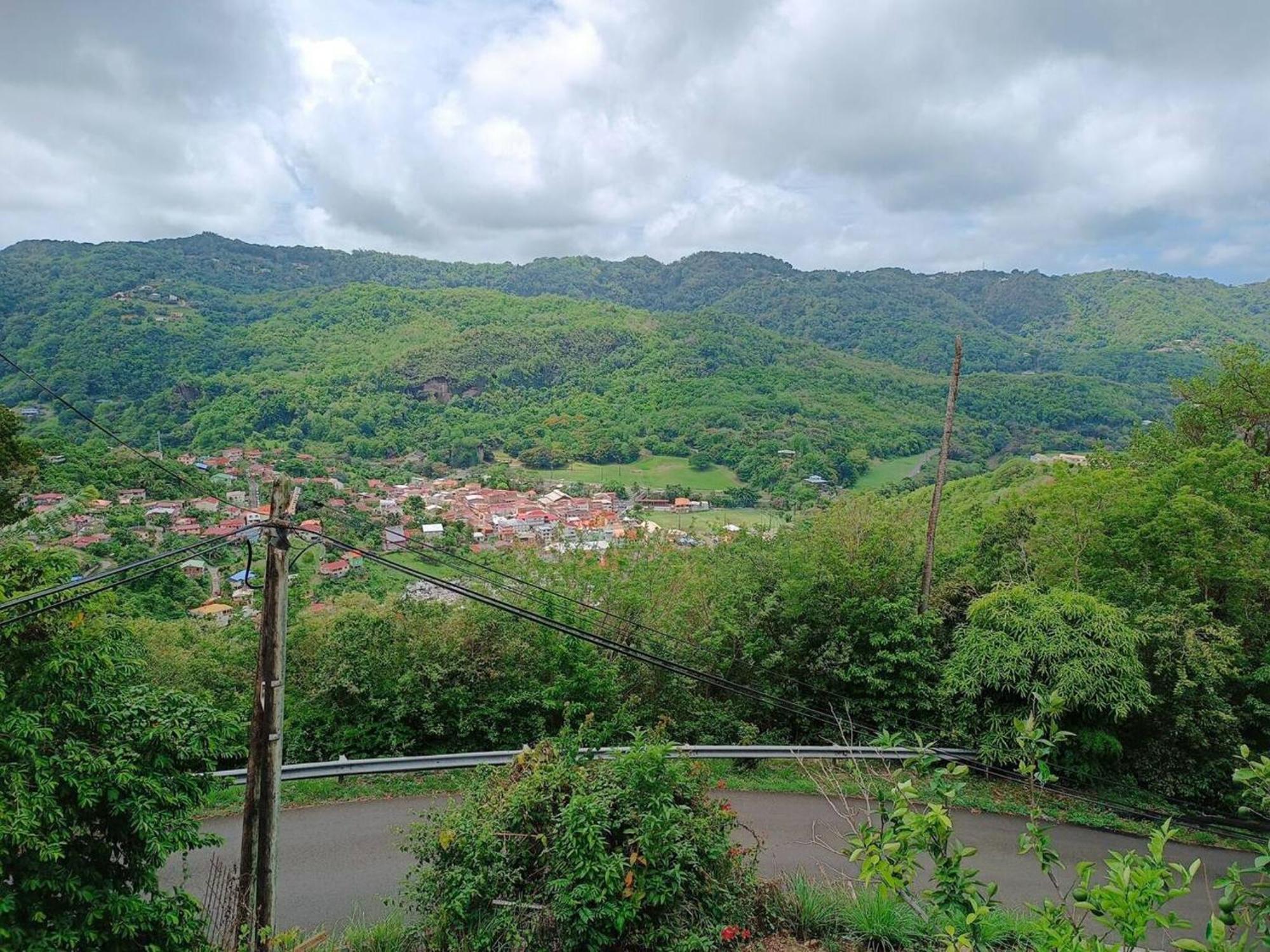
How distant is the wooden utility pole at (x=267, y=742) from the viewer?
16.4ft

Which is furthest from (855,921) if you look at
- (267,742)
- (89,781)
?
(89,781)

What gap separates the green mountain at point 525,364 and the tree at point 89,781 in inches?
1893

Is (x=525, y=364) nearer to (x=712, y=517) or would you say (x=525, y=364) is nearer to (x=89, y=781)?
(x=712, y=517)

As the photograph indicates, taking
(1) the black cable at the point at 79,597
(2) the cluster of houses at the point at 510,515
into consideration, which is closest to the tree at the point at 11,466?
(2) the cluster of houses at the point at 510,515

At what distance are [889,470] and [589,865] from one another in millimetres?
54176

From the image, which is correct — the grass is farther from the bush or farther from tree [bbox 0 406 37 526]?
tree [bbox 0 406 37 526]

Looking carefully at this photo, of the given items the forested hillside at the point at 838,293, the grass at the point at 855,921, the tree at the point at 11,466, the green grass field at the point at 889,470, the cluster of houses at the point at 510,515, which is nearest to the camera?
the grass at the point at 855,921

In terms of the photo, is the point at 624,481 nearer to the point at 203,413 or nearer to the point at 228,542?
the point at 203,413

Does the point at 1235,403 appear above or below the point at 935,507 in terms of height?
above

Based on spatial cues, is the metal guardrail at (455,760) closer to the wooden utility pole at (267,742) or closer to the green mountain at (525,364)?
the wooden utility pole at (267,742)

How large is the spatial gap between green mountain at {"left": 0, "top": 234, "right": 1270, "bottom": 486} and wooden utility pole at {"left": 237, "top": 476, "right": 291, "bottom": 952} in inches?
1861

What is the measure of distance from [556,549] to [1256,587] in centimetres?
1170

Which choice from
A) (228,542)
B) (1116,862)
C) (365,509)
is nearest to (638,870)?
(1116,862)

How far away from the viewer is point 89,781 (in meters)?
4.03
